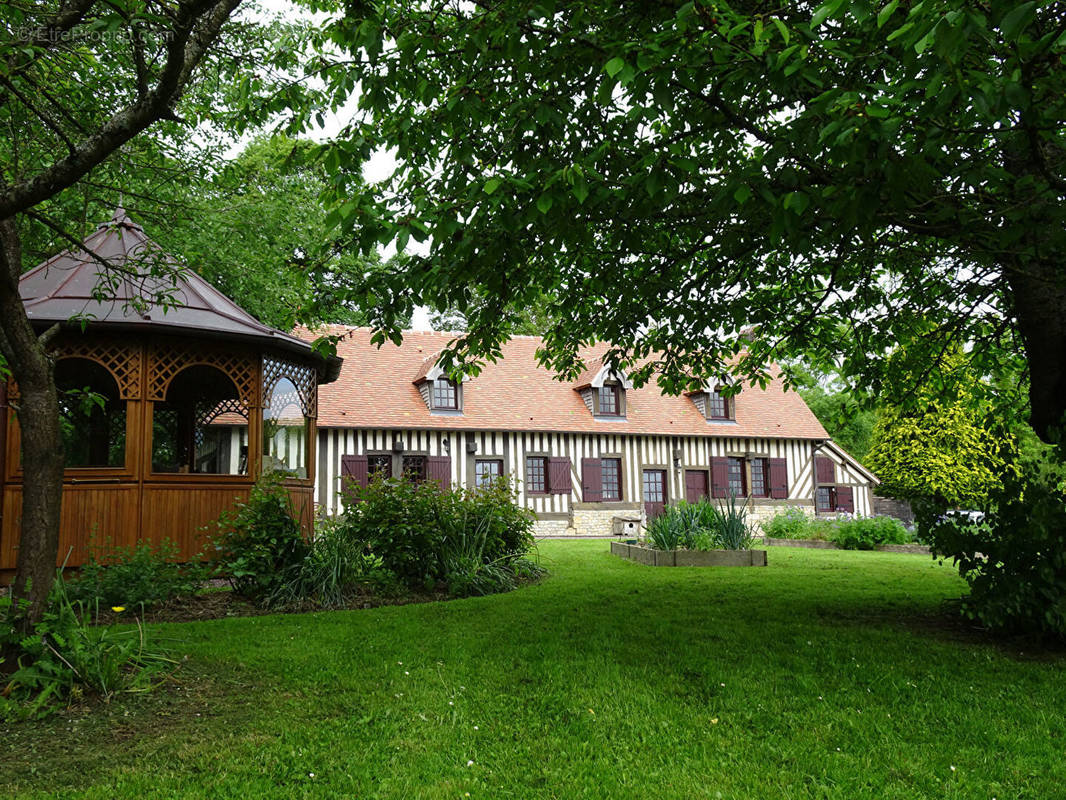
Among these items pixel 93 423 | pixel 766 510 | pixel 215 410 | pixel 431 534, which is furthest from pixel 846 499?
pixel 93 423

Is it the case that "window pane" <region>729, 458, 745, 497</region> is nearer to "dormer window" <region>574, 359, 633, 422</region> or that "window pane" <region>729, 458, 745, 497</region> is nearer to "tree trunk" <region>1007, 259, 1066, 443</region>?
"dormer window" <region>574, 359, 633, 422</region>

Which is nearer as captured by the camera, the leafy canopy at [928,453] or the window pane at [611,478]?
the leafy canopy at [928,453]

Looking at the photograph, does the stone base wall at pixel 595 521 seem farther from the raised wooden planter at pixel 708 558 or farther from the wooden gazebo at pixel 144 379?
the wooden gazebo at pixel 144 379

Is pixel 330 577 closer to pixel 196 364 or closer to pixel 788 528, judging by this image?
pixel 196 364

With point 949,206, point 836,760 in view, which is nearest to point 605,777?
point 836,760

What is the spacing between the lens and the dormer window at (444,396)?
787 inches

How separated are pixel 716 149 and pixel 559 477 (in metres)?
16.2

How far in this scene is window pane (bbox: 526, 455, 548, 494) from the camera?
20.7 m

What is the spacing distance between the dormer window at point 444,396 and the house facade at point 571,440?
0.03m

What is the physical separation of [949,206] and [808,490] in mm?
20508

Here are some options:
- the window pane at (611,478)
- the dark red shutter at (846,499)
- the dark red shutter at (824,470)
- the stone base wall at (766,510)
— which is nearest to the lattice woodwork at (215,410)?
the window pane at (611,478)

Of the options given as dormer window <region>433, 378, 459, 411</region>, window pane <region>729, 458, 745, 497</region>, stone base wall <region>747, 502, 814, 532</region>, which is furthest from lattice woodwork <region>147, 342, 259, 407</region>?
stone base wall <region>747, 502, 814, 532</region>

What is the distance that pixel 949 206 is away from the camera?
400 cm

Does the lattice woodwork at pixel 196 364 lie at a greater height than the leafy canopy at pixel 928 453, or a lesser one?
greater
